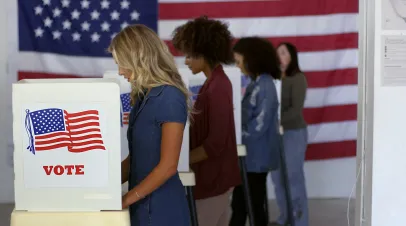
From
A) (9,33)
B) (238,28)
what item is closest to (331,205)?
(238,28)

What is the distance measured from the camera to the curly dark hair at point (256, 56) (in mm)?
4652

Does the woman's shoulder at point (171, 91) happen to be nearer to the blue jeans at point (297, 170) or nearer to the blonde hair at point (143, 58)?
the blonde hair at point (143, 58)

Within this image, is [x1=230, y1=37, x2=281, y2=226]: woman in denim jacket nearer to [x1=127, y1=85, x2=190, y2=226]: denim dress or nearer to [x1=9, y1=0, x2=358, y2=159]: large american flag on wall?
[x1=9, y1=0, x2=358, y2=159]: large american flag on wall

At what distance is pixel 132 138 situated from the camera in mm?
2490

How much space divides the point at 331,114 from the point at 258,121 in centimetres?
191

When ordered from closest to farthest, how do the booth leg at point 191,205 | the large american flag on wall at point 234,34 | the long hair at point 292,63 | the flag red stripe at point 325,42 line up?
the booth leg at point 191,205 < the long hair at point 292,63 < the large american flag on wall at point 234,34 < the flag red stripe at point 325,42

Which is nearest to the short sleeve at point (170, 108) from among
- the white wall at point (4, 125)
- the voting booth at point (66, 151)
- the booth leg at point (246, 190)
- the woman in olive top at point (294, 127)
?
the voting booth at point (66, 151)

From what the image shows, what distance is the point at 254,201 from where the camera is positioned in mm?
4574

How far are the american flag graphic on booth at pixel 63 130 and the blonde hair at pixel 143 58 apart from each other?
0.21 meters

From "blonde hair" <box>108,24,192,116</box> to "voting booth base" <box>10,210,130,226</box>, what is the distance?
1.29ft

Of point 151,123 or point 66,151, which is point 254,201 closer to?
point 151,123

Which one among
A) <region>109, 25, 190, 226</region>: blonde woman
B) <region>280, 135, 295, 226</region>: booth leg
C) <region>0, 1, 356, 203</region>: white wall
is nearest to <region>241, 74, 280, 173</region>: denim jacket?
<region>280, 135, 295, 226</region>: booth leg

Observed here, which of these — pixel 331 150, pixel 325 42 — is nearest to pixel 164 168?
pixel 325 42

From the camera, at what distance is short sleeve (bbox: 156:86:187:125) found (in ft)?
7.97
